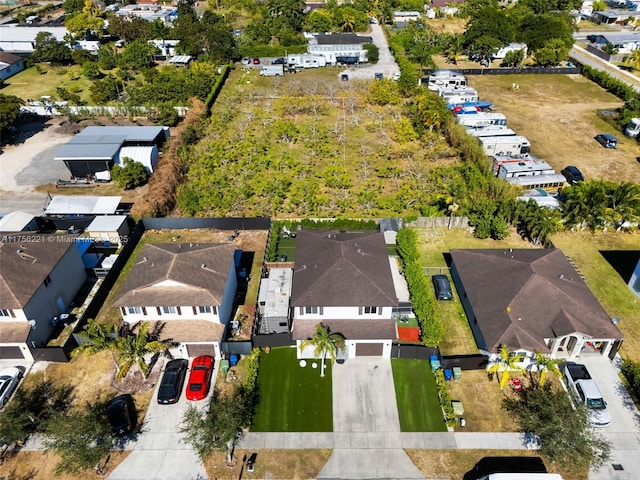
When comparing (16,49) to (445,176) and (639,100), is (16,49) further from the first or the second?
(639,100)

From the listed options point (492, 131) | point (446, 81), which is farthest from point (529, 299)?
point (446, 81)

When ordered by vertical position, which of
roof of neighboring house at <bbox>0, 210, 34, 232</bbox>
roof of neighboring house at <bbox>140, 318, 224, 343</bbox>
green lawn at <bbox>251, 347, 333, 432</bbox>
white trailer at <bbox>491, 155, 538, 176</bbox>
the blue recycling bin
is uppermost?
roof of neighboring house at <bbox>140, 318, 224, 343</bbox>

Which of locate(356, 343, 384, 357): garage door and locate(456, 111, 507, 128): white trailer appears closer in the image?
locate(356, 343, 384, 357): garage door

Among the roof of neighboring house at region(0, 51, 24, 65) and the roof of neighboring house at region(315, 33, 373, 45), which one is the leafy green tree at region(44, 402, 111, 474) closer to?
the roof of neighboring house at region(315, 33, 373, 45)

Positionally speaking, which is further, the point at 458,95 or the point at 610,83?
the point at 610,83

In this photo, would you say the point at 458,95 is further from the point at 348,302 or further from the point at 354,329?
the point at 354,329

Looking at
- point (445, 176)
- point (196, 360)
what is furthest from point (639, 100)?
point (196, 360)

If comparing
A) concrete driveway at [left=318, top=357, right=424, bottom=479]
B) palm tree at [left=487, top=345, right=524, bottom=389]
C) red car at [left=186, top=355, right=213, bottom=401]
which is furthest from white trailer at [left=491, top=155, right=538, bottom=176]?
red car at [left=186, top=355, right=213, bottom=401]
